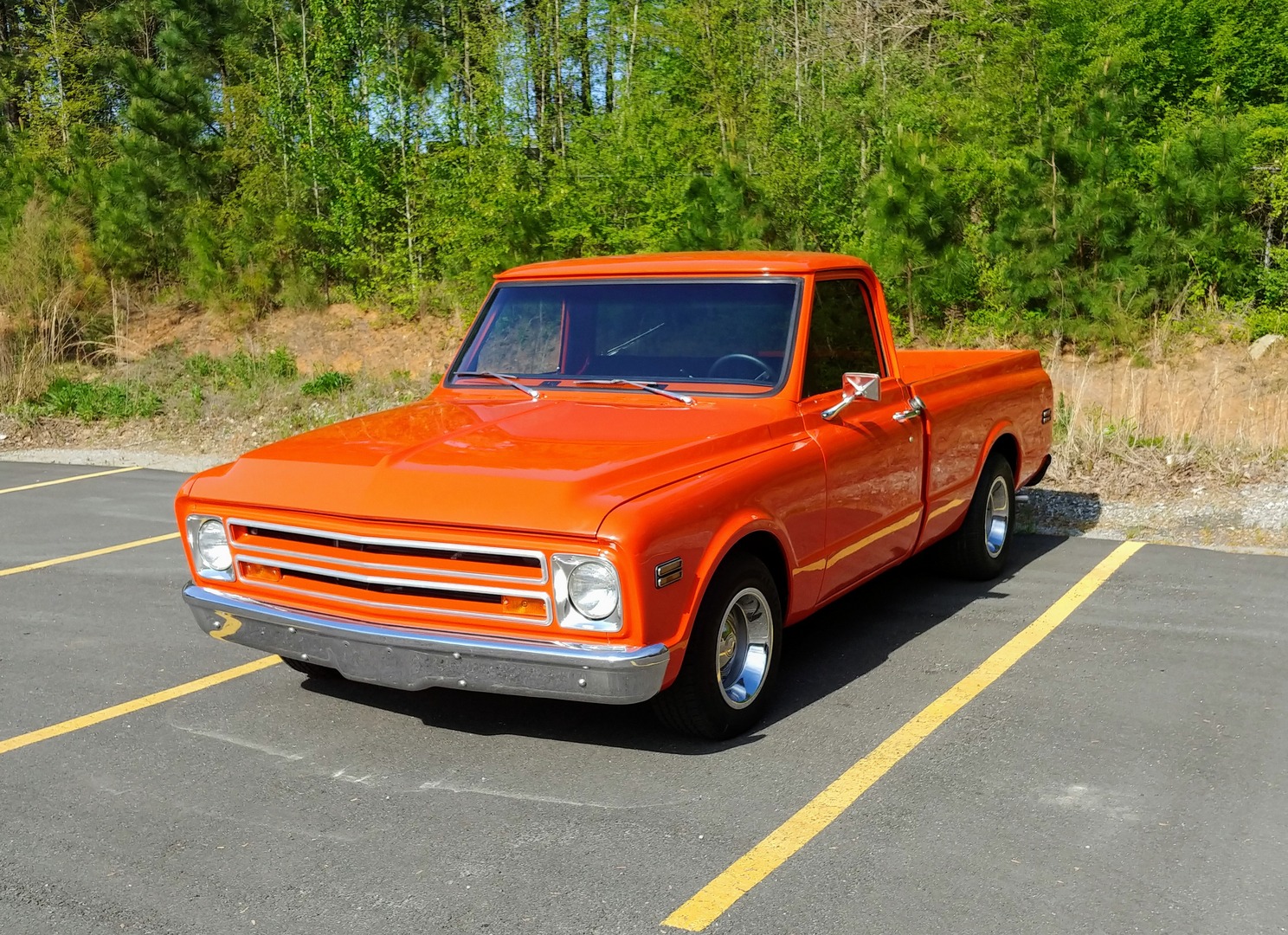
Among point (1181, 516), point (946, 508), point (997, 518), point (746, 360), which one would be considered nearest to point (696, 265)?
point (746, 360)

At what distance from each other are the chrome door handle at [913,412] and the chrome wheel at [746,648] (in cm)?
142

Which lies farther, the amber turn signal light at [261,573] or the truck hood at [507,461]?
the amber turn signal light at [261,573]

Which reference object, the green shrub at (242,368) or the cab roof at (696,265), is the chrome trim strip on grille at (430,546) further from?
the green shrub at (242,368)

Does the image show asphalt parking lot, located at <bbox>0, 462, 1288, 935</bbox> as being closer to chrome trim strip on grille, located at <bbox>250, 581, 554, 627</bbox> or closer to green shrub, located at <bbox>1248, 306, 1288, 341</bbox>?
chrome trim strip on grille, located at <bbox>250, 581, 554, 627</bbox>

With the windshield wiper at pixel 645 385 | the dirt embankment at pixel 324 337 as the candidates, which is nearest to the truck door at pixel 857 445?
the windshield wiper at pixel 645 385

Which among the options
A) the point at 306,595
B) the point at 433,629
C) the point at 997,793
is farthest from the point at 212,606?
the point at 997,793

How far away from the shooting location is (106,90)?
35.2 m

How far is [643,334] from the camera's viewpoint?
5.41 metres

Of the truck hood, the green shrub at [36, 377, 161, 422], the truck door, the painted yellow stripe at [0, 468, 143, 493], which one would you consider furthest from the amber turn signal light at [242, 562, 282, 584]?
the green shrub at [36, 377, 161, 422]

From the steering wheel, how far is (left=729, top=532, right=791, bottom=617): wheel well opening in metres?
0.81

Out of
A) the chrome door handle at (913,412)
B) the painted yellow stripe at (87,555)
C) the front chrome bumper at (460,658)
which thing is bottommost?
the painted yellow stripe at (87,555)

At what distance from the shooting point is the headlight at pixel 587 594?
3.95m

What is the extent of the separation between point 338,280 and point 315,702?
2005cm

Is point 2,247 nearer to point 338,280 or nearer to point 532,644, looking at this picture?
point 338,280
